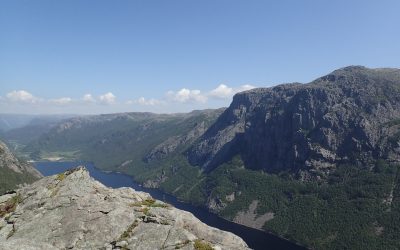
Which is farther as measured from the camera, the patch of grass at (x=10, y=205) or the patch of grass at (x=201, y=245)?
the patch of grass at (x=10, y=205)

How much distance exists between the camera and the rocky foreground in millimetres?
46250

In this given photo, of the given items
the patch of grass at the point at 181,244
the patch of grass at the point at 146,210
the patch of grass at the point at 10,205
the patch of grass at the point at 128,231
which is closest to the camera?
the patch of grass at the point at 181,244

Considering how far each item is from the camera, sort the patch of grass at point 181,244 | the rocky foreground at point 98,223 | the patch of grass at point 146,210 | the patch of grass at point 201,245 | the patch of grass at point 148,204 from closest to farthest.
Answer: the patch of grass at point 201,245
the patch of grass at point 181,244
the rocky foreground at point 98,223
the patch of grass at point 146,210
the patch of grass at point 148,204

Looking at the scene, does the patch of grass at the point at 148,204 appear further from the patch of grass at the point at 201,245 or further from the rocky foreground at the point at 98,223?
the patch of grass at the point at 201,245

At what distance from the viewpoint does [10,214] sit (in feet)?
186

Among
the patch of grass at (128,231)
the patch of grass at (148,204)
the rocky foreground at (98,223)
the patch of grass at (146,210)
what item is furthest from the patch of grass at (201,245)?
the patch of grass at (148,204)

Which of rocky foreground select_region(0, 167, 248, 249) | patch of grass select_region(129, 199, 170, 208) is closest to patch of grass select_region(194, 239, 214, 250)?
rocky foreground select_region(0, 167, 248, 249)

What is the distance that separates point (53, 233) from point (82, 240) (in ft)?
14.7

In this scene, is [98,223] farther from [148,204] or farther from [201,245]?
[201,245]

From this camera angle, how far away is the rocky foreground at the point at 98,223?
4625 cm

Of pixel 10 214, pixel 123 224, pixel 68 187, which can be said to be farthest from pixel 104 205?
pixel 10 214

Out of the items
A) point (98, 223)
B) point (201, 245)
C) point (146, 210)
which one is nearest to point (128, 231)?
point (98, 223)

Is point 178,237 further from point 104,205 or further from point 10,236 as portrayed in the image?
point 10,236

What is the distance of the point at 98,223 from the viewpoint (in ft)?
164
